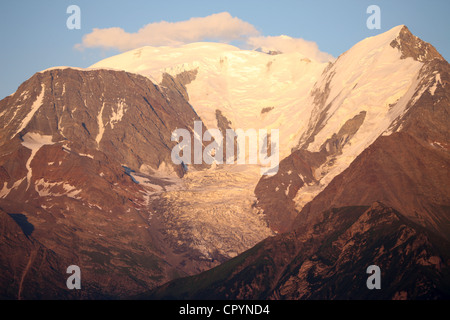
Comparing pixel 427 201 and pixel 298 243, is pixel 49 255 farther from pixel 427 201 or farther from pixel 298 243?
pixel 427 201

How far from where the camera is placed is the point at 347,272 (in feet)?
476

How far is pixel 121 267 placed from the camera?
197 metres

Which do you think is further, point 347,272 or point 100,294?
point 100,294

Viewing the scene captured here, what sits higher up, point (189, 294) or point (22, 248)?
point (22, 248)

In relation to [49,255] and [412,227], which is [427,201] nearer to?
[412,227]

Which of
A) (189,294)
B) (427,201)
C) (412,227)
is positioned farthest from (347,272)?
(427,201)

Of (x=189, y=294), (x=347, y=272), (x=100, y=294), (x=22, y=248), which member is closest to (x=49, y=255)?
(x=22, y=248)

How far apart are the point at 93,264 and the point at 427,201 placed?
2733 inches
